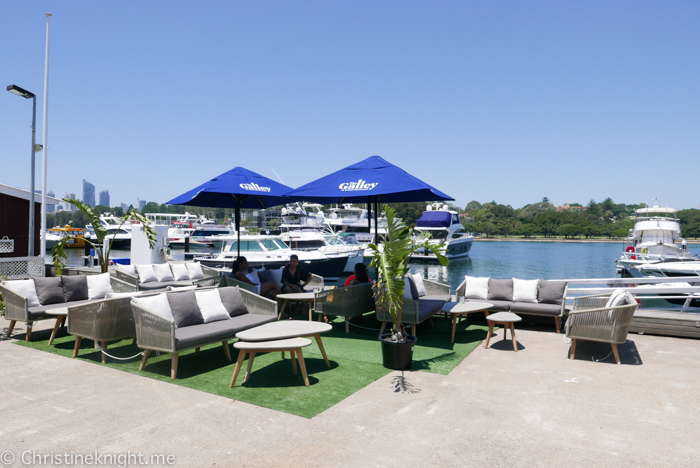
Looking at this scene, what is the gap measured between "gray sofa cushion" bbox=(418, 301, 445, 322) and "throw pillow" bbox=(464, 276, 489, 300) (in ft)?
3.19

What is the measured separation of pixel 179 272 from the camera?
9766 mm

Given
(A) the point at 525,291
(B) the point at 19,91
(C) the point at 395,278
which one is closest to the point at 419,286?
(A) the point at 525,291

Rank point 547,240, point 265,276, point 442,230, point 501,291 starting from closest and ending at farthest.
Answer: point 501,291
point 265,276
point 442,230
point 547,240

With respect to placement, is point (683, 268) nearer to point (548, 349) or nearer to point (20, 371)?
point (548, 349)

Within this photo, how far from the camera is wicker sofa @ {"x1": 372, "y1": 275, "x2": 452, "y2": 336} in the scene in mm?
5801

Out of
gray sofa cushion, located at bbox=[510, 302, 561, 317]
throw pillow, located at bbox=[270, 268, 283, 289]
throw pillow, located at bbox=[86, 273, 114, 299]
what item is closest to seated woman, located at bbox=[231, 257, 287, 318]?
throw pillow, located at bbox=[270, 268, 283, 289]

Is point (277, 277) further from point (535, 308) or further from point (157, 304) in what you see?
point (535, 308)

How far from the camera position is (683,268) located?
15.0 m

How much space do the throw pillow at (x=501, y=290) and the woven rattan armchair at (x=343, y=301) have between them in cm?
224

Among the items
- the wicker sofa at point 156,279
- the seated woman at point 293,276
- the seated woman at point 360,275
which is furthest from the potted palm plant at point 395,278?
the wicker sofa at point 156,279

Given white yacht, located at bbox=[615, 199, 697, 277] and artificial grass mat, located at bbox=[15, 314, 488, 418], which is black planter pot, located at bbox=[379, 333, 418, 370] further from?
white yacht, located at bbox=[615, 199, 697, 277]

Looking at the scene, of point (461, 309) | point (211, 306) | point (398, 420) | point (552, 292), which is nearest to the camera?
point (398, 420)

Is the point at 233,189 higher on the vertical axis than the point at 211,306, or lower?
higher

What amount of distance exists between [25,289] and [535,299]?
7788 millimetres
